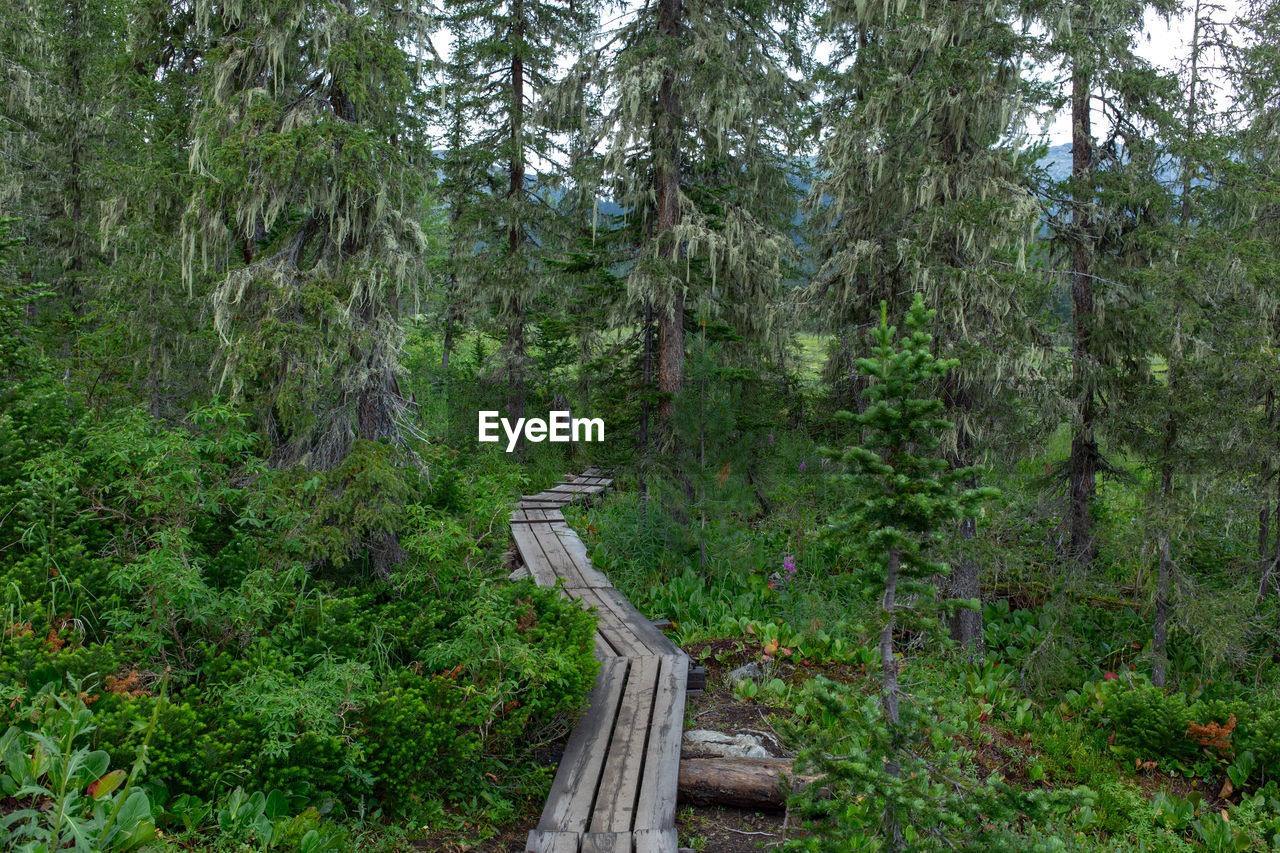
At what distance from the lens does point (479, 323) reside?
50.8ft

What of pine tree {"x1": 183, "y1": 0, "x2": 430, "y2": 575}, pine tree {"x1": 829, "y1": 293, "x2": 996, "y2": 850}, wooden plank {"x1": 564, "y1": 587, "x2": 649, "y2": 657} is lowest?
wooden plank {"x1": 564, "y1": 587, "x2": 649, "y2": 657}

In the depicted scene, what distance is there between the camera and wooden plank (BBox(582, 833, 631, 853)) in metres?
3.71

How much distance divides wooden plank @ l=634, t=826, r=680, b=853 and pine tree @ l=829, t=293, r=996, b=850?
1.22m

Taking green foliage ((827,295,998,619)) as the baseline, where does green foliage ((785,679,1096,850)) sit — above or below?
below

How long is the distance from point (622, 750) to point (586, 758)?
23 cm

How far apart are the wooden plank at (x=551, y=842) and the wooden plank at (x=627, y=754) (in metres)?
0.15

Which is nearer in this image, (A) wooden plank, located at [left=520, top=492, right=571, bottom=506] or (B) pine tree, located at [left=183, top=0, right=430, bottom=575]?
(B) pine tree, located at [left=183, top=0, right=430, bottom=575]

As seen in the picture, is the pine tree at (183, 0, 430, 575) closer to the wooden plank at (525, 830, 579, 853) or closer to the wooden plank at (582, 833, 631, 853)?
the wooden plank at (525, 830, 579, 853)

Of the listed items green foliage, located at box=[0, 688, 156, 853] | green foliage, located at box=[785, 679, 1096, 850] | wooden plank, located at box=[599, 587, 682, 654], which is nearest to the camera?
green foliage, located at box=[0, 688, 156, 853]

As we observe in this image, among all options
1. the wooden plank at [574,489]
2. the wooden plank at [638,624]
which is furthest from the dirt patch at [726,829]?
the wooden plank at [574,489]

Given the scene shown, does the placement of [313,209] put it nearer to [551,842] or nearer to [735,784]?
[551,842]

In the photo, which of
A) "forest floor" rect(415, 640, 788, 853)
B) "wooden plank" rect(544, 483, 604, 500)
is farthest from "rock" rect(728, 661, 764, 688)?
"wooden plank" rect(544, 483, 604, 500)

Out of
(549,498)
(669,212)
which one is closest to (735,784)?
(669,212)

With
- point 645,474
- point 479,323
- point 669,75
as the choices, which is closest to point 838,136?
point 669,75
